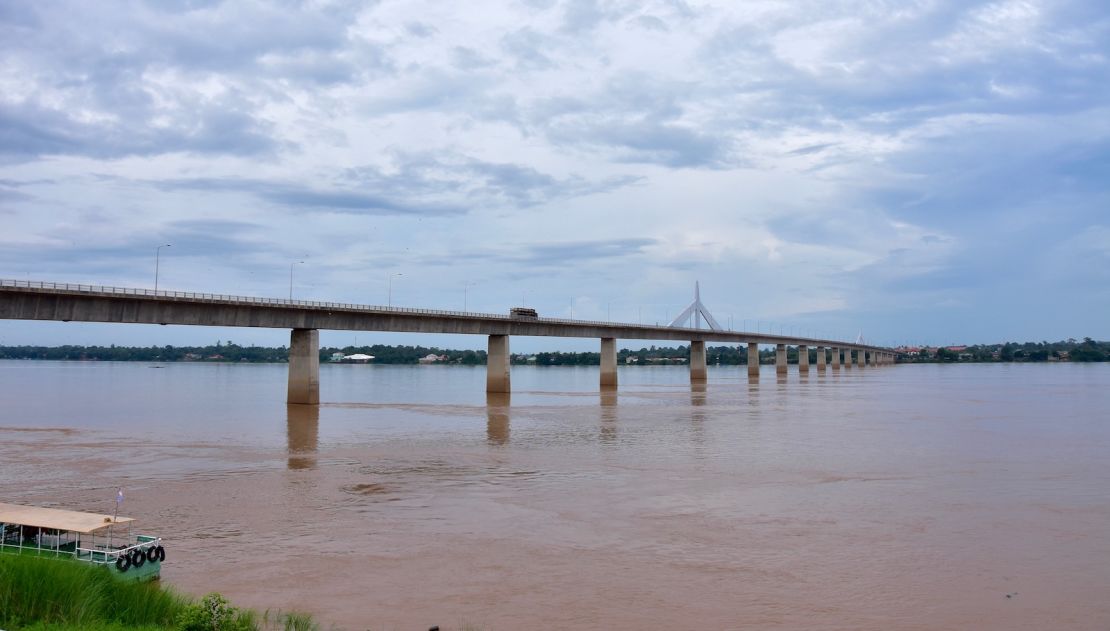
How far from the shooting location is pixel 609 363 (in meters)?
104

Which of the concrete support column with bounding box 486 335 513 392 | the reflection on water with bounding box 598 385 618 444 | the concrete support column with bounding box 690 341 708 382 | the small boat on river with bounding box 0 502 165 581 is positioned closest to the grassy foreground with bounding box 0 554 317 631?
the small boat on river with bounding box 0 502 165 581

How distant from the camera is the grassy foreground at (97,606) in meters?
10.9

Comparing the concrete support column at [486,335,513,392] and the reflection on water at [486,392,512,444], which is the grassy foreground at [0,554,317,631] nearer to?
the reflection on water at [486,392,512,444]

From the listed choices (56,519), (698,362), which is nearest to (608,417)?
(56,519)

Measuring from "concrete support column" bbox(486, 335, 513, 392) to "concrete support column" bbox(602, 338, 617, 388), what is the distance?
18884 millimetres

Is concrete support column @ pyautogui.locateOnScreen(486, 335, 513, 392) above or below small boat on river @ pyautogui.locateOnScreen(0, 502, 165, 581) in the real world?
above

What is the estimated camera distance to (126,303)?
51.1m

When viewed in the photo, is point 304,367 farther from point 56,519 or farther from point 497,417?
point 56,519

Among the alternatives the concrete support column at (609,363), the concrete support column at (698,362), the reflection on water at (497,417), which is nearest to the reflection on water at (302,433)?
the reflection on water at (497,417)

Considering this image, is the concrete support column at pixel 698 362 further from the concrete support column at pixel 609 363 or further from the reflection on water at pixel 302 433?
the reflection on water at pixel 302 433

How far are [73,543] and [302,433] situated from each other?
28325mm

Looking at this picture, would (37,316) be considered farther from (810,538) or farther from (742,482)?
(810,538)

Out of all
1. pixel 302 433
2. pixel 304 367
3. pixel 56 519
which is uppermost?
pixel 304 367

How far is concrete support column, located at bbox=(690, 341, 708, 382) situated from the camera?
12912cm
